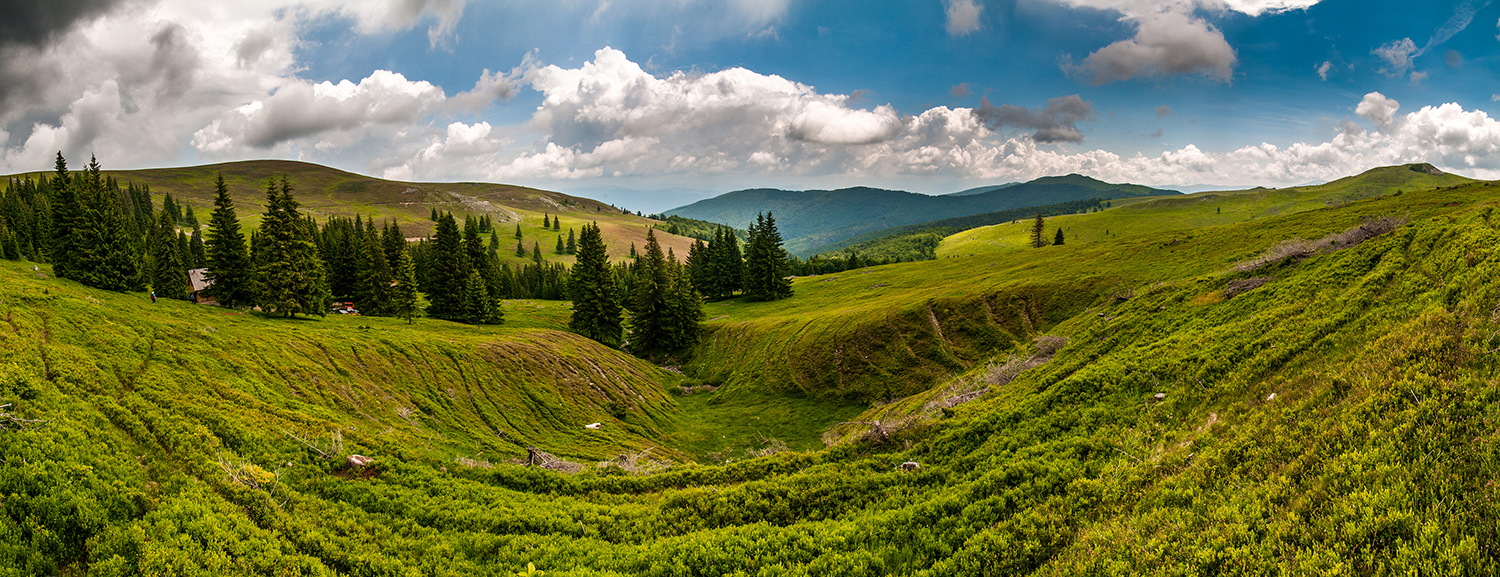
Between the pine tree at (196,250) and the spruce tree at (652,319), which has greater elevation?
the pine tree at (196,250)

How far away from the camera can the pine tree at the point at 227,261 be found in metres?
50.7

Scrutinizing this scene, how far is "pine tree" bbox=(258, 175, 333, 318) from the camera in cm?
4688

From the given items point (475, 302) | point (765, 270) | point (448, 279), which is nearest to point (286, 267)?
point (475, 302)

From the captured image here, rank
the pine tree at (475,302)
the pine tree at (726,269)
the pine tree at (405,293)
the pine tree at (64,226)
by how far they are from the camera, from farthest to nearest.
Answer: the pine tree at (726,269) < the pine tree at (475,302) < the pine tree at (405,293) < the pine tree at (64,226)

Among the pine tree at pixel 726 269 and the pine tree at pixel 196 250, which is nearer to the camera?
the pine tree at pixel 726 269

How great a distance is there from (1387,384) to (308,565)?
80.3 ft

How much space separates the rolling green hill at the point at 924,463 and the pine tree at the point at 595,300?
38519mm

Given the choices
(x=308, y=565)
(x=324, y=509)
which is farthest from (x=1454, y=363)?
(x=324, y=509)

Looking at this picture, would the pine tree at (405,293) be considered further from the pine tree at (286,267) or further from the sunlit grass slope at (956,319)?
the sunlit grass slope at (956,319)

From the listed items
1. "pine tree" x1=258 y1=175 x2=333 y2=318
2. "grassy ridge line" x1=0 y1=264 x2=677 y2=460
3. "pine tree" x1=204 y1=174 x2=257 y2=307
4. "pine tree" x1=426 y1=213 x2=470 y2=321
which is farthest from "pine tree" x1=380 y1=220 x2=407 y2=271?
"grassy ridge line" x1=0 y1=264 x2=677 y2=460

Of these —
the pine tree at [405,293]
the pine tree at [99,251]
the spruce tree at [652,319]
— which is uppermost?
the pine tree at [99,251]

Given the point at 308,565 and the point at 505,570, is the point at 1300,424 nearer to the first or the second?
the point at 505,570

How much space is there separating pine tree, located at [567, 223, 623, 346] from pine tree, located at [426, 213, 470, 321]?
1475cm

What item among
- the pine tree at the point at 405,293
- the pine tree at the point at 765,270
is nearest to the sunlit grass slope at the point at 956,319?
the pine tree at the point at 765,270
